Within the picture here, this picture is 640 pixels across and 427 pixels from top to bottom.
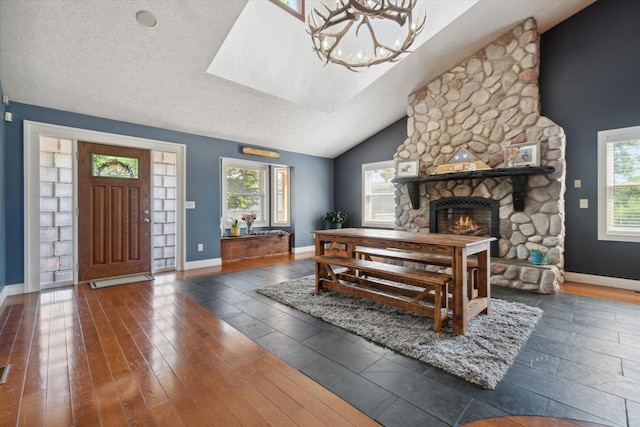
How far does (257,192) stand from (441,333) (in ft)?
16.1

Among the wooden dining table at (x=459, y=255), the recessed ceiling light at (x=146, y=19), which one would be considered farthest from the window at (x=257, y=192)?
the wooden dining table at (x=459, y=255)

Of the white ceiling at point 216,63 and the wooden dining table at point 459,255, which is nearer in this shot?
the wooden dining table at point 459,255

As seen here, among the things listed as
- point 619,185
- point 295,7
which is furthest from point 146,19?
point 619,185

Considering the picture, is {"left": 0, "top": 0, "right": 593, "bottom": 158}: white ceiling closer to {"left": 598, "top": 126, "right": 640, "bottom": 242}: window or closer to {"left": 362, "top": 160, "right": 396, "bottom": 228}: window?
{"left": 362, "top": 160, "right": 396, "bottom": 228}: window

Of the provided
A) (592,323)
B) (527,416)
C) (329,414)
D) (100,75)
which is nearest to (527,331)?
(592,323)

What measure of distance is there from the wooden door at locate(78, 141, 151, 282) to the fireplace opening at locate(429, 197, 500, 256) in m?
4.67

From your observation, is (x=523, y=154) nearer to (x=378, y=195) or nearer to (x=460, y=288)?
(x=460, y=288)

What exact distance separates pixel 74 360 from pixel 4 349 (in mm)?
664

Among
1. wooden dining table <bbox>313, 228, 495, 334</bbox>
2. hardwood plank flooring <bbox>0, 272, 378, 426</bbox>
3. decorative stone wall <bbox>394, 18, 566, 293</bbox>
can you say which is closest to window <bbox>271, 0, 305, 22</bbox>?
decorative stone wall <bbox>394, 18, 566, 293</bbox>

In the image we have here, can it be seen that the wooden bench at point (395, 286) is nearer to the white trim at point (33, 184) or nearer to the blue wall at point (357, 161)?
the blue wall at point (357, 161)

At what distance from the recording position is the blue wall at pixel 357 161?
19.3 ft

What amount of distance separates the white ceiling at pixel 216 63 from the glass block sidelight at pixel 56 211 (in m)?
0.59

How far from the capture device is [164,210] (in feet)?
15.1

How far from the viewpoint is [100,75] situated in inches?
127
